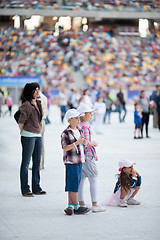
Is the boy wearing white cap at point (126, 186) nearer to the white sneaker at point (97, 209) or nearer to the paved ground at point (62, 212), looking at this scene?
the paved ground at point (62, 212)

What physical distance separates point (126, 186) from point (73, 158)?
3.07ft

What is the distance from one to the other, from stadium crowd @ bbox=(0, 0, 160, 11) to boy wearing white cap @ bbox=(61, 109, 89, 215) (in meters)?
45.5

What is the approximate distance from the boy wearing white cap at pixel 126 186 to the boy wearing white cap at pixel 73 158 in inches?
26.1

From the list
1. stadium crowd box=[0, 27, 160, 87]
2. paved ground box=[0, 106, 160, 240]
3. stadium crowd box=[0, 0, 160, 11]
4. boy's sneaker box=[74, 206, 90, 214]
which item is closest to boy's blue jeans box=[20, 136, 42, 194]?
paved ground box=[0, 106, 160, 240]

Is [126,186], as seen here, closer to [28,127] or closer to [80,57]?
[28,127]

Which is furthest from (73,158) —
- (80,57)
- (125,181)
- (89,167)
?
(80,57)

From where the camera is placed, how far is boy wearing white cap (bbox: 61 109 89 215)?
6.50 meters

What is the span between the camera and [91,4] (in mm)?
51844

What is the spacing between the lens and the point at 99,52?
4509 centimetres

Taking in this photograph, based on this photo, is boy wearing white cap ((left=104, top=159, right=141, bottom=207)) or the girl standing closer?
the girl standing

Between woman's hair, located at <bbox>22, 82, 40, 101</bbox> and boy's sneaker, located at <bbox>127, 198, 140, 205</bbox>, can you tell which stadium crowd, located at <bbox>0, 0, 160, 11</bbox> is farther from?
boy's sneaker, located at <bbox>127, 198, 140, 205</bbox>

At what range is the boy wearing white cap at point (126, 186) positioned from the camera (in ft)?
23.0

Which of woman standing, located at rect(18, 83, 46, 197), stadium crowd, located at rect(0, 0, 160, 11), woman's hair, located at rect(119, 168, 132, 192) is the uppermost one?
stadium crowd, located at rect(0, 0, 160, 11)

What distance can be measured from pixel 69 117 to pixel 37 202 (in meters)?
1.46
